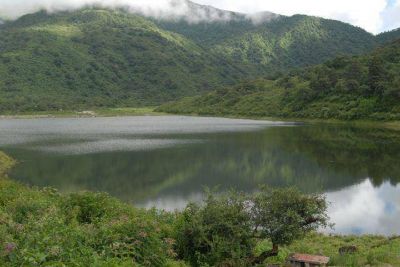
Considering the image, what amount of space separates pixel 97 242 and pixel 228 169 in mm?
42059

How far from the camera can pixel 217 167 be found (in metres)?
58.6

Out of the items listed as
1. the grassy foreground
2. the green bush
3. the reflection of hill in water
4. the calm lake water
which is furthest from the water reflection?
the green bush

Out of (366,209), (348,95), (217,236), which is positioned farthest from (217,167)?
(348,95)

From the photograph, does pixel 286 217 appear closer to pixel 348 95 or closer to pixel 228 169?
pixel 228 169

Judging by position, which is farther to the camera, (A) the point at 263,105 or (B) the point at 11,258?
(A) the point at 263,105

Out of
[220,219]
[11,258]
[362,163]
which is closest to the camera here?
[11,258]

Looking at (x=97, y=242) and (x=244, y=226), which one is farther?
(x=244, y=226)

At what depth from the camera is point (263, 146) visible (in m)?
79.9

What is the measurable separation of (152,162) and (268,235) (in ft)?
148

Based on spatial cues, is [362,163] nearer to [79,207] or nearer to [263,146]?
[263,146]

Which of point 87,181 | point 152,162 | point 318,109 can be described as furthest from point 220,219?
point 318,109

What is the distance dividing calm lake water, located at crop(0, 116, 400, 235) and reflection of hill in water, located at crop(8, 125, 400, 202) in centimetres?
12

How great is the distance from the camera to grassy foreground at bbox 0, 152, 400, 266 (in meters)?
12.3

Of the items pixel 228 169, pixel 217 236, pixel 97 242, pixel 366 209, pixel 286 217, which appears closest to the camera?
pixel 97 242
